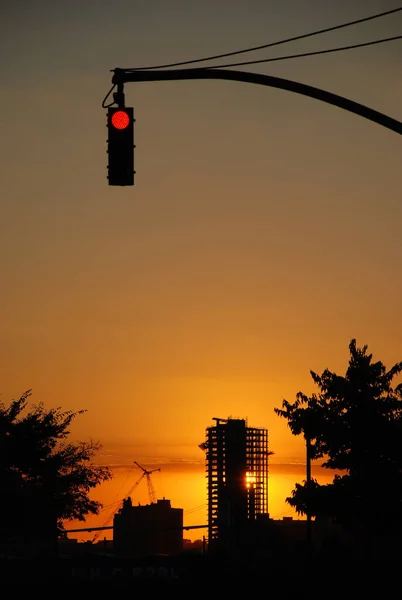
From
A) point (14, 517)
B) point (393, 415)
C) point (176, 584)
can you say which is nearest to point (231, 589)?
point (176, 584)

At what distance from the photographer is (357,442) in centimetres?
5444

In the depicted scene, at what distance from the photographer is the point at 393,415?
181ft

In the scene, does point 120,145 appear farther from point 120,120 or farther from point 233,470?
point 233,470

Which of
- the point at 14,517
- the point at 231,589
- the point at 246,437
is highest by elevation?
the point at 246,437

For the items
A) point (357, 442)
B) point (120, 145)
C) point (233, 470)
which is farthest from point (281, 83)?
point (233, 470)

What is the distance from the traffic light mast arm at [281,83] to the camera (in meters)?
18.0

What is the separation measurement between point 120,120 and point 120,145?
537 mm

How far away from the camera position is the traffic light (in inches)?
759

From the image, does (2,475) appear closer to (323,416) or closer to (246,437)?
(323,416)

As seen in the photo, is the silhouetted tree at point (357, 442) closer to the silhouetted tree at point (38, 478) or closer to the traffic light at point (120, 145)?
the silhouetted tree at point (38, 478)

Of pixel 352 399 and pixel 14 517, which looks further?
pixel 352 399

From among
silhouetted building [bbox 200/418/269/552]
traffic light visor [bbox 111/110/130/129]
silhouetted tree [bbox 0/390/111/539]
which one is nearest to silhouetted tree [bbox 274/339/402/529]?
silhouetted tree [bbox 0/390/111/539]

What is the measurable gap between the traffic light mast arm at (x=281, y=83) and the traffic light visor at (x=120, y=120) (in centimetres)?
73

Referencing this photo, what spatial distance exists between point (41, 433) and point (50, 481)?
252cm
